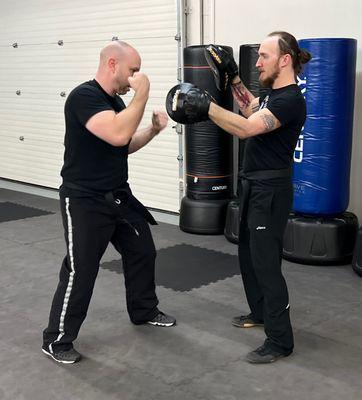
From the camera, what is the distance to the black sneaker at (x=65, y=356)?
9.65ft

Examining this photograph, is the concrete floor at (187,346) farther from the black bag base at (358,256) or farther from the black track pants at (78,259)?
the black track pants at (78,259)

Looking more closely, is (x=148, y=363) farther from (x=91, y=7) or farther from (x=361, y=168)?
(x=91, y=7)

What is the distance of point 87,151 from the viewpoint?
2852mm

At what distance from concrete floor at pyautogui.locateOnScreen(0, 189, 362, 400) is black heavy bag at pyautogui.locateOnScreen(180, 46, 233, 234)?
113 centimetres

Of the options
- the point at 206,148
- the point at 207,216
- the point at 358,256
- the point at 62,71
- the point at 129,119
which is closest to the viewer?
the point at 129,119

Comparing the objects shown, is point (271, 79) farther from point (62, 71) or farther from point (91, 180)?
point (62, 71)

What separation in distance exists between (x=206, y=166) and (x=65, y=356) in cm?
276

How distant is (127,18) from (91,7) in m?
0.61

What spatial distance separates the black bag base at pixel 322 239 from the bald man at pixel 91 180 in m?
1.83

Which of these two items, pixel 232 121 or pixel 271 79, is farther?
pixel 271 79

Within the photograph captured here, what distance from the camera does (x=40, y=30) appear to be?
7.26 meters

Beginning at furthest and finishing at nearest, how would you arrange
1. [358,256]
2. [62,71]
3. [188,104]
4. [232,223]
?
→ [62,71] < [232,223] < [358,256] < [188,104]

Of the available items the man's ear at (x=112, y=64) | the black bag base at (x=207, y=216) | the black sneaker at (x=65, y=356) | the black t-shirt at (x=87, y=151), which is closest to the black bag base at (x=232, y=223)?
the black bag base at (x=207, y=216)

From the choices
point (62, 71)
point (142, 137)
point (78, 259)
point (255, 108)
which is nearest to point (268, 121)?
point (255, 108)
